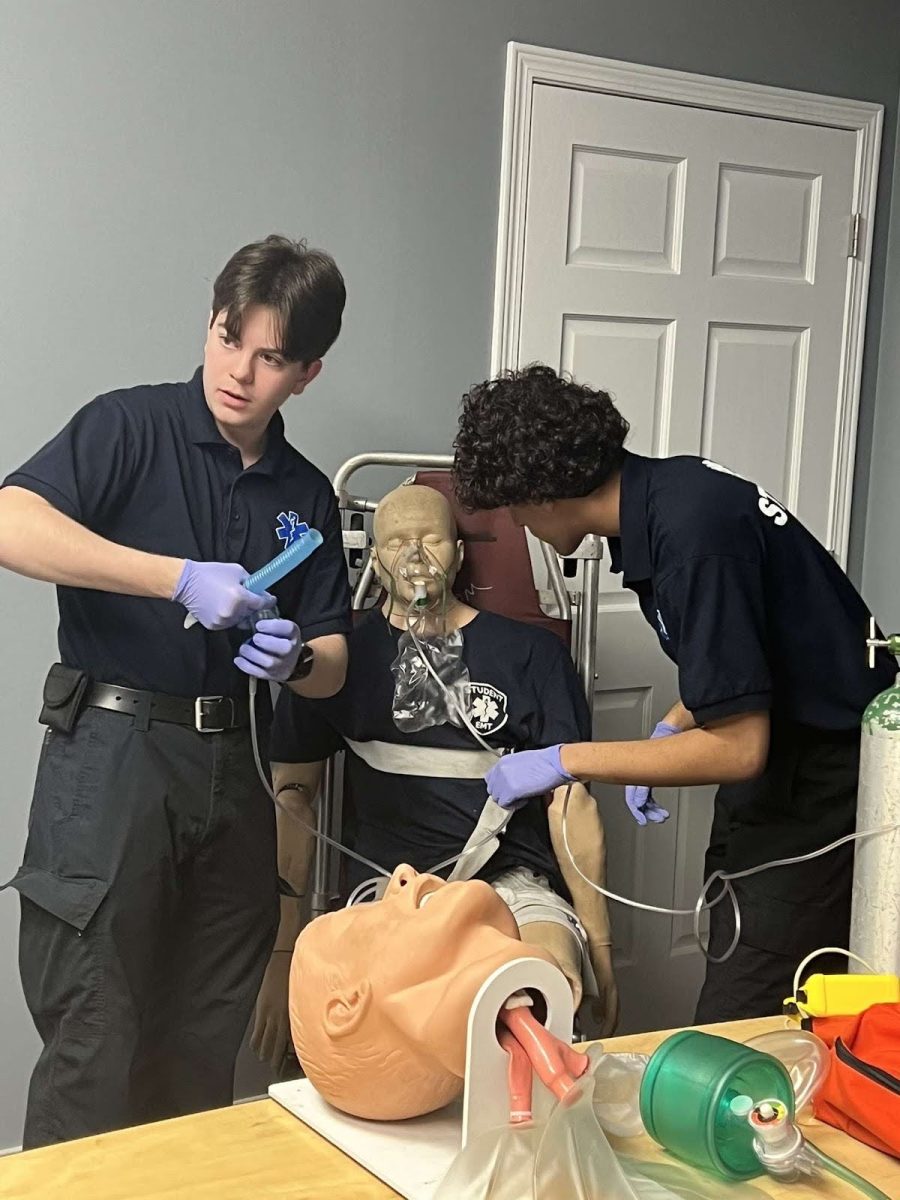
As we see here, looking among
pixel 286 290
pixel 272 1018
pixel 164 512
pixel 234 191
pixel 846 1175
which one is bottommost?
pixel 272 1018

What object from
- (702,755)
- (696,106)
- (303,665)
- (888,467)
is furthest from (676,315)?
(702,755)

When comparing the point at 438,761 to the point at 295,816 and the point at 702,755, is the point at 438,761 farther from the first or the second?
the point at 702,755

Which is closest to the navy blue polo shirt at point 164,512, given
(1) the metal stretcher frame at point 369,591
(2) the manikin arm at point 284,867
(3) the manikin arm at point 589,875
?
(1) the metal stretcher frame at point 369,591

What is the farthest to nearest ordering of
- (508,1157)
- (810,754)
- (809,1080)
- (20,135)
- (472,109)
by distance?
(472,109) < (20,135) < (810,754) < (809,1080) < (508,1157)

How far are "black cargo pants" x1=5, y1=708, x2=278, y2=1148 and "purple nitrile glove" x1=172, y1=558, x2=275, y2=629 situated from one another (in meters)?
0.22

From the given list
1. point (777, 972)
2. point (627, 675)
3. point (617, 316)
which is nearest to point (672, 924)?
point (627, 675)

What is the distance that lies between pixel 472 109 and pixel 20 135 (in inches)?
34.9

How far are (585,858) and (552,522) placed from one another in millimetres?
710

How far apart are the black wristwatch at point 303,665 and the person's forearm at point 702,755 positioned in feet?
Result: 1.80

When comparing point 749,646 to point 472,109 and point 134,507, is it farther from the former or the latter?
point 472,109

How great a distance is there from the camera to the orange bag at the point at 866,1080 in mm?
1232

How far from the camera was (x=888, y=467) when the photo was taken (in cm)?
332

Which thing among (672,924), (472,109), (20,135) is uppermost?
(472,109)

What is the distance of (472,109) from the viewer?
9.02 ft
